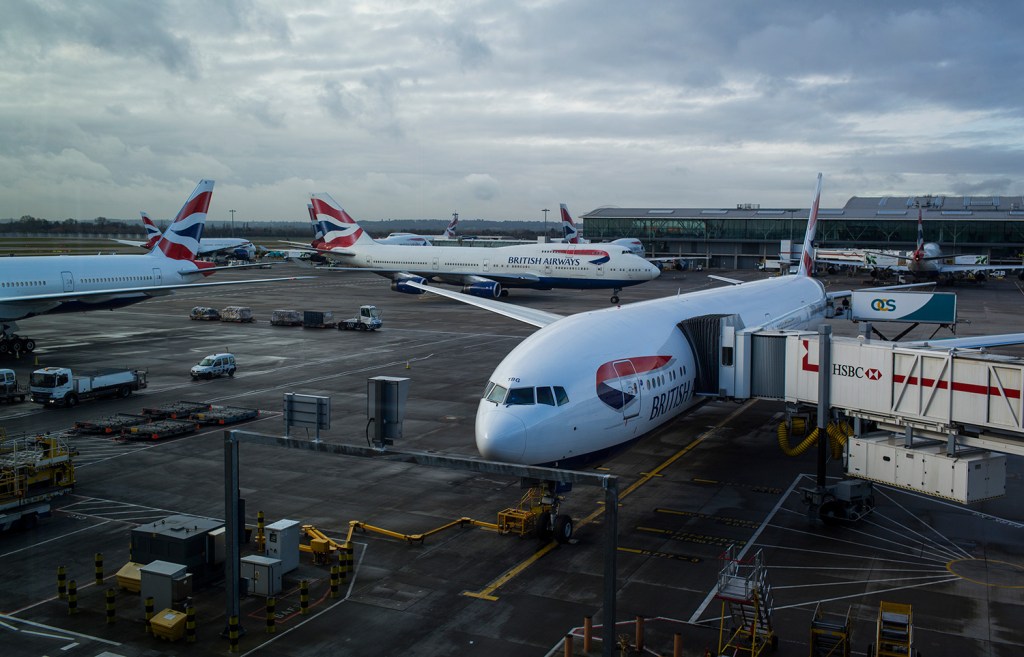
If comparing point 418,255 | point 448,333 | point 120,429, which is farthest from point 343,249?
point 120,429

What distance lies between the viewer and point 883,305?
4025 cm

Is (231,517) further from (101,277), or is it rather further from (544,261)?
(544,261)

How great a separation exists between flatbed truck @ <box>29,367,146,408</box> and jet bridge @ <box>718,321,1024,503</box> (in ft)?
103

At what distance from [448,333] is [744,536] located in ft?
139

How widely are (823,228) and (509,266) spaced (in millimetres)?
91575

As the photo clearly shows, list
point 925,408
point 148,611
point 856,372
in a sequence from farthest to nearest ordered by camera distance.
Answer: point 856,372, point 925,408, point 148,611

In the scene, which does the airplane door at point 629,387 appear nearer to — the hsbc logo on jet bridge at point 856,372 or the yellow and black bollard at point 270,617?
the hsbc logo on jet bridge at point 856,372

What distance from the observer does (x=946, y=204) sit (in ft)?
583

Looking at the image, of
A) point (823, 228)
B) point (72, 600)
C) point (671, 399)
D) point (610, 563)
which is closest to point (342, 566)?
point (72, 600)

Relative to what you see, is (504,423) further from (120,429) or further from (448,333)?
(448,333)

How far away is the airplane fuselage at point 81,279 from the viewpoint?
A: 4938 cm

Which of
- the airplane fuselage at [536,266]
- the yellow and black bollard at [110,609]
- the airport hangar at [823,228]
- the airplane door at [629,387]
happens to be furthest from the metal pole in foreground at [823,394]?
the airport hangar at [823,228]

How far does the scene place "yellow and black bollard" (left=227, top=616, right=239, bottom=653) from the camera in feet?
51.4

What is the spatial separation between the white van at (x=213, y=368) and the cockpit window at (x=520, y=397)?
93.0 ft
